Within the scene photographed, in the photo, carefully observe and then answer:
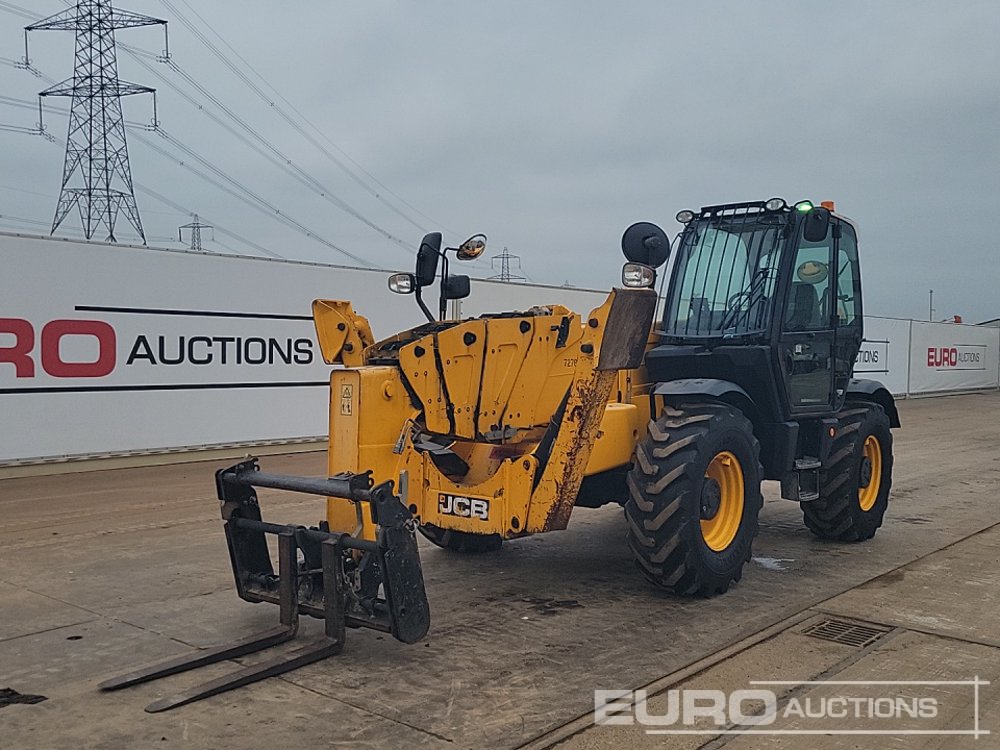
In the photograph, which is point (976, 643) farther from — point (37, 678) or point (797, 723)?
point (37, 678)

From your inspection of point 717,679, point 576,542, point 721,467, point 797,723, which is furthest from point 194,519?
point 797,723

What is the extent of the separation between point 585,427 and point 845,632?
1.89 metres

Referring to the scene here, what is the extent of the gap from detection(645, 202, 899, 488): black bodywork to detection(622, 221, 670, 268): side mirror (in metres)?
0.84

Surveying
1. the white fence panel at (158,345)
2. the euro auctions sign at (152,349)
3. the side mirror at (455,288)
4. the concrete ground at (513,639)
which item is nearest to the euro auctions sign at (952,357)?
the white fence panel at (158,345)

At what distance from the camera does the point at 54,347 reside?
11.6 metres

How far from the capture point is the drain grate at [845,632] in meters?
5.35

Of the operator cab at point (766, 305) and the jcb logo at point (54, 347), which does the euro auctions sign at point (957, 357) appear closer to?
the operator cab at point (766, 305)

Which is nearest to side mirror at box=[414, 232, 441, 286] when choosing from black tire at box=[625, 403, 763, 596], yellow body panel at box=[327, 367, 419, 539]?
yellow body panel at box=[327, 367, 419, 539]

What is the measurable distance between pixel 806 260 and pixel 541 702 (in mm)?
4254

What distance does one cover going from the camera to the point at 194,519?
9.09 m

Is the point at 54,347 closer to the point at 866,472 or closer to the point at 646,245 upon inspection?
the point at 646,245

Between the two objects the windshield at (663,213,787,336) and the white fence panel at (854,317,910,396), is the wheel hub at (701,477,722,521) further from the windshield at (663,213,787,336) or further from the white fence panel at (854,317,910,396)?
the white fence panel at (854,317,910,396)

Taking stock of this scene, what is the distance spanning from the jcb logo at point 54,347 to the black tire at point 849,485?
8.57 meters

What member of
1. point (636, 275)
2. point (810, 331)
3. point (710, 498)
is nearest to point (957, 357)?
point (810, 331)
